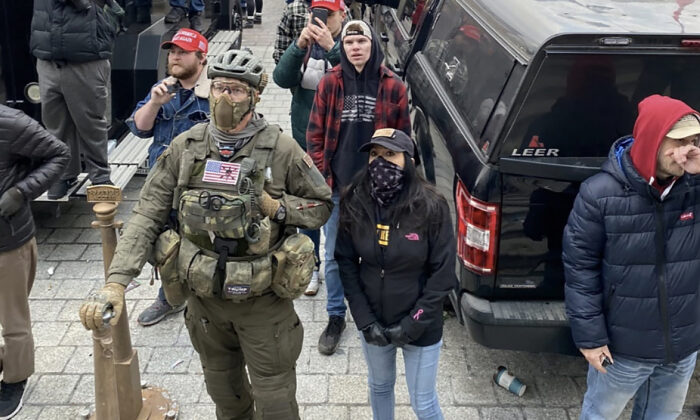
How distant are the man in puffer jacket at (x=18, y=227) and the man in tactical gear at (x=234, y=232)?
3.23 ft

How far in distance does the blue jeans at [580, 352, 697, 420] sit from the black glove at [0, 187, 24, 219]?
117 inches

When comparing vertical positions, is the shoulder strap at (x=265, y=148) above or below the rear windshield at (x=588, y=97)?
below

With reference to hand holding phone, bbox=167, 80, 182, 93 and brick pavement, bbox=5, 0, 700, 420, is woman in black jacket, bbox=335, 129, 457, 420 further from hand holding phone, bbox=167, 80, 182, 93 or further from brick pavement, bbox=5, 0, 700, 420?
hand holding phone, bbox=167, 80, 182, 93

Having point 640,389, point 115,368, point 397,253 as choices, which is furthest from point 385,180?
point 115,368

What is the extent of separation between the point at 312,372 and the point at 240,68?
2.01 metres

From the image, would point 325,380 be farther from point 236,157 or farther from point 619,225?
point 619,225

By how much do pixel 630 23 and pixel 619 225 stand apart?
1.18 m

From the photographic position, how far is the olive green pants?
2.99 meters

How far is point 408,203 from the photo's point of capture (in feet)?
9.62

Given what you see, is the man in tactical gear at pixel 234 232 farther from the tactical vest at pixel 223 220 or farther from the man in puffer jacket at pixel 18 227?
the man in puffer jacket at pixel 18 227

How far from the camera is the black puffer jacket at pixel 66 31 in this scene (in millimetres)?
5090

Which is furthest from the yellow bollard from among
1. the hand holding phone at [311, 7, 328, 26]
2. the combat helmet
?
the hand holding phone at [311, 7, 328, 26]

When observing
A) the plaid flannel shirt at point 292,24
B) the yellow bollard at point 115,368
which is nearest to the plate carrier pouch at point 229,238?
the yellow bollard at point 115,368

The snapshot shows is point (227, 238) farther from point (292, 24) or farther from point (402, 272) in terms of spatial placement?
point (292, 24)
